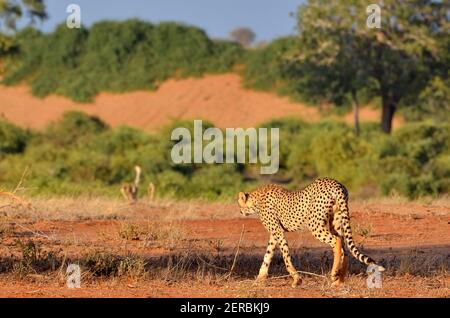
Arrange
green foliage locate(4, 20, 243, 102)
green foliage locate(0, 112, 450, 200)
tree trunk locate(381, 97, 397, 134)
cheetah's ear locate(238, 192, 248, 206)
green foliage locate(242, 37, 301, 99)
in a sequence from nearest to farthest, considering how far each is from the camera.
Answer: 1. cheetah's ear locate(238, 192, 248, 206)
2. green foliage locate(0, 112, 450, 200)
3. tree trunk locate(381, 97, 397, 134)
4. green foliage locate(242, 37, 301, 99)
5. green foliage locate(4, 20, 243, 102)

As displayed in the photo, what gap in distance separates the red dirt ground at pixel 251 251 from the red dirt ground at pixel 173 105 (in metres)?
35.8

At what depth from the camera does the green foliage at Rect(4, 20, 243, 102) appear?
55.9 m

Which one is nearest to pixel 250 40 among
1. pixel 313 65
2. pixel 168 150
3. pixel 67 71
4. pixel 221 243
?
pixel 67 71

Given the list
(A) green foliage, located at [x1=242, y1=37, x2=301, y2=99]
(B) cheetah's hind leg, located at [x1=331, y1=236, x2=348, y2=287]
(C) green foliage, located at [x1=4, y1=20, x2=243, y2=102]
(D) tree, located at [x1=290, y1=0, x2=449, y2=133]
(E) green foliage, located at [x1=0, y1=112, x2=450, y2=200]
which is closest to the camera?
(B) cheetah's hind leg, located at [x1=331, y1=236, x2=348, y2=287]

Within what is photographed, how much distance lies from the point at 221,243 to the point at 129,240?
117cm

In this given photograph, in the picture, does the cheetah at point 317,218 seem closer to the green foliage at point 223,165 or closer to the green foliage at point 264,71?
the green foliage at point 223,165

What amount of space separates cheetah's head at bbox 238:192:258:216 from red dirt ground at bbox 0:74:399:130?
134ft

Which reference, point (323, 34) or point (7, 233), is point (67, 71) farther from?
point (7, 233)

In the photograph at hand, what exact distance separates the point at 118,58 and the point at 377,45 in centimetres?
2536

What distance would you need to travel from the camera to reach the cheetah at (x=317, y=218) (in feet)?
30.5

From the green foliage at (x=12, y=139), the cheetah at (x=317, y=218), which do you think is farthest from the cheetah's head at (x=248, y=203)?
the green foliage at (x=12, y=139)

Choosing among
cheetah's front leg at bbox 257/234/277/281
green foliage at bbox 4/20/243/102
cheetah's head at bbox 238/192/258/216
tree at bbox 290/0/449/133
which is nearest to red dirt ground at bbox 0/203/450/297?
cheetah's front leg at bbox 257/234/277/281

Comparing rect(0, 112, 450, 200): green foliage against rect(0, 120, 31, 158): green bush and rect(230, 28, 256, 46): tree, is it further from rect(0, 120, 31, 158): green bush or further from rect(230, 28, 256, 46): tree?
rect(230, 28, 256, 46): tree

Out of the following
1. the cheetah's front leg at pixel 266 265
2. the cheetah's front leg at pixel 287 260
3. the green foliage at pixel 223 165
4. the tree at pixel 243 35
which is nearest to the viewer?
the cheetah's front leg at pixel 287 260
